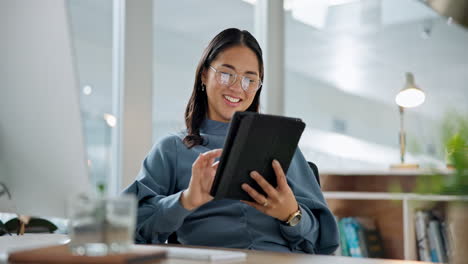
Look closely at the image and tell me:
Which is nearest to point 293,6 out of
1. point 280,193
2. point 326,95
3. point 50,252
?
point 326,95

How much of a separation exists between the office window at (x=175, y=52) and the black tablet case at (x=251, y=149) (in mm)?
1694

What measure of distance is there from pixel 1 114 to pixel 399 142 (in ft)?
10.8

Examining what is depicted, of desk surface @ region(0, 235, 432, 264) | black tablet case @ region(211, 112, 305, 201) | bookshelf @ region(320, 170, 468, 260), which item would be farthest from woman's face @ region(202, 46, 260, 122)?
bookshelf @ region(320, 170, 468, 260)

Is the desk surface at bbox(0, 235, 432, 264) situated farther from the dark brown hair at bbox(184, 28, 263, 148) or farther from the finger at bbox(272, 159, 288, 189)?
the dark brown hair at bbox(184, 28, 263, 148)

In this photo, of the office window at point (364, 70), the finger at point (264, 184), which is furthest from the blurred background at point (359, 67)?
the finger at point (264, 184)

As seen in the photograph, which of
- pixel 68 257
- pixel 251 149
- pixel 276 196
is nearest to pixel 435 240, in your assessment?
pixel 276 196

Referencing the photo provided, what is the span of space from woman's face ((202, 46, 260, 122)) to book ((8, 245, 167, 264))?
869 mm

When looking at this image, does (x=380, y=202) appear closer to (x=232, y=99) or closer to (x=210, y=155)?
(x=232, y=99)

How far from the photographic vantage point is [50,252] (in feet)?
3.15

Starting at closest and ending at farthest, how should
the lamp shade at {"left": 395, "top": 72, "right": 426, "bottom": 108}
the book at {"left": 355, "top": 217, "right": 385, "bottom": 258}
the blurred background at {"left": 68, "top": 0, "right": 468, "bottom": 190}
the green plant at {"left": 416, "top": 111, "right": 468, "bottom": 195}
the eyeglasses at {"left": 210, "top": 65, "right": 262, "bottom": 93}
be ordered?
the green plant at {"left": 416, "top": 111, "right": 468, "bottom": 195} → the eyeglasses at {"left": 210, "top": 65, "right": 262, "bottom": 93} → the book at {"left": 355, "top": 217, "right": 385, "bottom": 258} → the lamp shade at {"left": 395, "top": 72, "right": 426, "bottom": 108} → the blurred background at {"left": 68, "top": 0, "right": 468, "bottom": 190}

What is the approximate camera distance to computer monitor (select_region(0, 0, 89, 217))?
3.73 ft

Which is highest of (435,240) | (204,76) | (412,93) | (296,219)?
(412,93)

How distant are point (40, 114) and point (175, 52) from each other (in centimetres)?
222

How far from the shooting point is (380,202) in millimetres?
3680
